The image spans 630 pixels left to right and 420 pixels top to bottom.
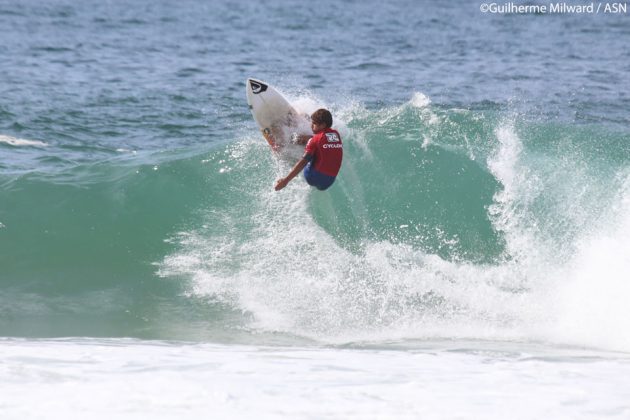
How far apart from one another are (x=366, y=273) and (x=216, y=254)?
1.74m

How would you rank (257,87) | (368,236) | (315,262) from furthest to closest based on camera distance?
(368,236)
(257,87)
(315,262)

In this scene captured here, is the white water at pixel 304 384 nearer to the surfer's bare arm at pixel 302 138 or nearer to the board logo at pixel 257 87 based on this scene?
the surfer's bare arm at pixel 302 138

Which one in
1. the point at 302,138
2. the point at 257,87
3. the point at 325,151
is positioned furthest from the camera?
the point at 257,87

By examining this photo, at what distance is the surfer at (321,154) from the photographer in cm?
913

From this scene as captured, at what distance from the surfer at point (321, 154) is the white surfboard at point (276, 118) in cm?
107

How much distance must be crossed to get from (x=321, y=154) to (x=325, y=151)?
0.05m

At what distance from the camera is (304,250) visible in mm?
9906

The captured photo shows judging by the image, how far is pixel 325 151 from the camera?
30.0 ft

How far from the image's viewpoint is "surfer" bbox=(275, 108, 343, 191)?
913cm

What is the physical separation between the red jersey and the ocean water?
1.12m

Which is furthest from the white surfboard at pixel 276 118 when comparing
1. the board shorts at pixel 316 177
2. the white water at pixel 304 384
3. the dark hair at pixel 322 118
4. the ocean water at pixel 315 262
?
the white water at pixel 304 384

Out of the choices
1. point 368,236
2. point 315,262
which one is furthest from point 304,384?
point 368,236

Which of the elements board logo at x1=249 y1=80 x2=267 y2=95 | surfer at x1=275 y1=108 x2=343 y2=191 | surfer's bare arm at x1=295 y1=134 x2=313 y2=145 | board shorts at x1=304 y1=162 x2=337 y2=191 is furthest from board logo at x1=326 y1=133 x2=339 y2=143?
board logo at x1=249 y1=80 x2=267 y2=95

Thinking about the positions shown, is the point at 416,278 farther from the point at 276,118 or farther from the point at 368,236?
the point at 276,118
